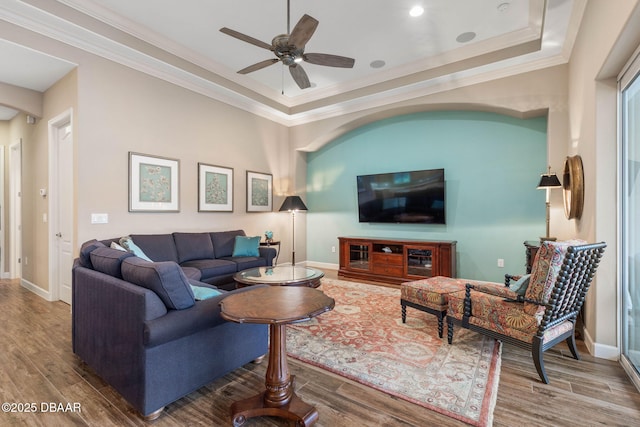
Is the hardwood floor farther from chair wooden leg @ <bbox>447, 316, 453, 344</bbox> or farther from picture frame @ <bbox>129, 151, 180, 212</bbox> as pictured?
picture frame @ <bbox>129, 151, 180, 212</bbox>

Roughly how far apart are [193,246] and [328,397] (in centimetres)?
318

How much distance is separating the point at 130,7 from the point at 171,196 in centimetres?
233

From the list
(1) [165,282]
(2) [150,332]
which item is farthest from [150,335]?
(1) [165,282]

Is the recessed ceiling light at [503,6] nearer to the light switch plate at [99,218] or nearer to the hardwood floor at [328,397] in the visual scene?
the hardwood floor at [328,397]

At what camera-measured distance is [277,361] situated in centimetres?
177

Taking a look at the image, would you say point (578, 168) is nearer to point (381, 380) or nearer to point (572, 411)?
point (572, 411)

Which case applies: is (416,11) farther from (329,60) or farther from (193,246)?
(193,246)

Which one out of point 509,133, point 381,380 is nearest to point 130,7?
point 381,380

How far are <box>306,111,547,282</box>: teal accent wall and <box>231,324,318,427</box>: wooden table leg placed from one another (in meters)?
4.10

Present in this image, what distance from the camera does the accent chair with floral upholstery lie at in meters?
2.07

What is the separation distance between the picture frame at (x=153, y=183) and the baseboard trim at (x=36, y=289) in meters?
1.71

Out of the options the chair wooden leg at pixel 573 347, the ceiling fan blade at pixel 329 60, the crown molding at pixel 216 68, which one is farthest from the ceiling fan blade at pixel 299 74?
the chair wooden leg at pixel 573 347

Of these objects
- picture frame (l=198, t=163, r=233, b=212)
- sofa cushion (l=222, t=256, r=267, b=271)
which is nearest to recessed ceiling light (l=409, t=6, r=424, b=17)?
picture frame (l=198, t=163, r=233, b=212)

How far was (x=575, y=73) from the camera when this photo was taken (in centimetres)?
339
